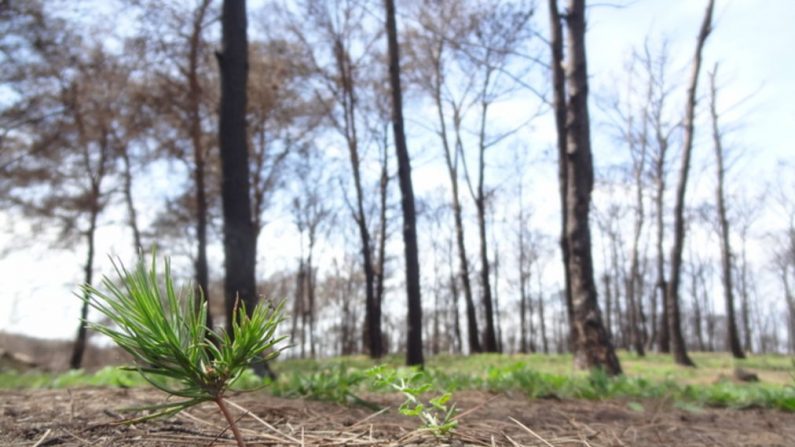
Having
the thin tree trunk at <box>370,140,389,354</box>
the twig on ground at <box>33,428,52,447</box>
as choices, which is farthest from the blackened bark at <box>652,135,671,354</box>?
the twig on ground at <box>33,428,52,447</box>

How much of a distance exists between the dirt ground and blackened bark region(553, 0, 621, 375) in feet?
13.0

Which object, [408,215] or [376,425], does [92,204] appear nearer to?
[408,215]

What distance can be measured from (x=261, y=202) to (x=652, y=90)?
15.4 meters

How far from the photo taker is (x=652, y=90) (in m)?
19.7

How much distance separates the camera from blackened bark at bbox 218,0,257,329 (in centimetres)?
616

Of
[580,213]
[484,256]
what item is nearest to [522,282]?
[484,256]

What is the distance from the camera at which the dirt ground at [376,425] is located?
1.36 meters

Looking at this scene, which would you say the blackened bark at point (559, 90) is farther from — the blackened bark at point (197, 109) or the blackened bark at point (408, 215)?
the blackened bark at point (197, 109)

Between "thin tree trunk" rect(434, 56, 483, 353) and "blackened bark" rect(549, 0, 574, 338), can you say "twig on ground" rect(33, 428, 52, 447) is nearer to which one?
"blackened bark" rect(549, 0, 574, 338)

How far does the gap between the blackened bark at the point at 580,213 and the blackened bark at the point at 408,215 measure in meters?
3.29

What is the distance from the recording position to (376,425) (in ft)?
5.58

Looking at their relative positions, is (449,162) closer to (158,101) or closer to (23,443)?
(158,101)

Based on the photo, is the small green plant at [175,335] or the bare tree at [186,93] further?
the bare tree at [186,93]

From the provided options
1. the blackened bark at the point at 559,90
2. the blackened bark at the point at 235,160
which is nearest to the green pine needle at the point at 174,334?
the blackened bark at the point at 235,160
